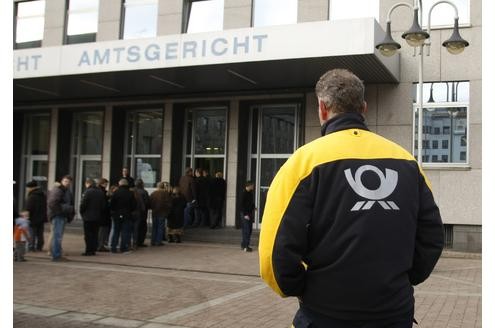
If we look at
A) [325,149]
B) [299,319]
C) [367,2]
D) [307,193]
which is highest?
[367,2]

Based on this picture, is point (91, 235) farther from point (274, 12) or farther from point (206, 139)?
point (274, 12)

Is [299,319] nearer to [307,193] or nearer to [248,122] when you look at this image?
[307,193]

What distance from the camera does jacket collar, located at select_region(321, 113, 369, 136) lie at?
2.40 metres

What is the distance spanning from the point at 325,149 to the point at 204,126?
Answer: 1532cm

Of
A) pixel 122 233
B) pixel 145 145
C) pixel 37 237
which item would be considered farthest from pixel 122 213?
pixel 145 145

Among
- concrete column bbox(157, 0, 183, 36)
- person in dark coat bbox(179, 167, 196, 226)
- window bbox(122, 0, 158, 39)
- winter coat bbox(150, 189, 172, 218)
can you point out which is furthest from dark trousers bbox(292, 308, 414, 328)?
window bbox(122, 0, 158, 39)

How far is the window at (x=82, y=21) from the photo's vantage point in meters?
18.5

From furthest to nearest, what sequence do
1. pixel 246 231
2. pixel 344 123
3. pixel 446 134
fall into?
pixel 446 134, pixel 246 231, pixel 344 123

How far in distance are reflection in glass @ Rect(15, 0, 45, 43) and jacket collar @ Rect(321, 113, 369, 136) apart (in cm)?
1901

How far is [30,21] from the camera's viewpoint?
19750mm

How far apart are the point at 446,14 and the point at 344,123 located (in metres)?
13.4

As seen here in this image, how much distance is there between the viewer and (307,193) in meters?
2.24

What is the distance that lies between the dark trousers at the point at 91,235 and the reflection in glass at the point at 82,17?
28.2ft

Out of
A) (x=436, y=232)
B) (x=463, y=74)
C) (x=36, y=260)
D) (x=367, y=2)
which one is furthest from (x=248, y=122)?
(x=436, y=232)
